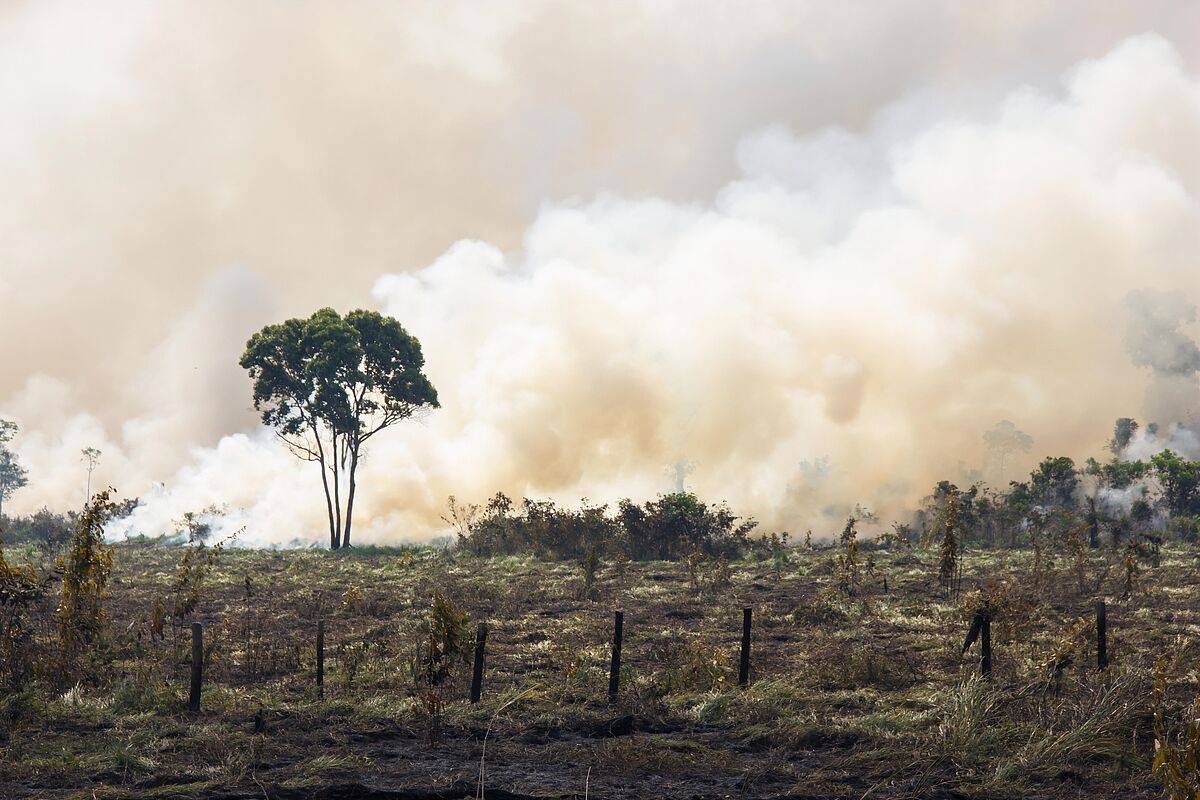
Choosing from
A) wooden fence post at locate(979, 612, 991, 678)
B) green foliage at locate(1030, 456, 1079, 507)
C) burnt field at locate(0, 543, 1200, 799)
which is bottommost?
burnt field at locate(0, 543, 1200, 799)

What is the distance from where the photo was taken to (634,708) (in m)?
13.9

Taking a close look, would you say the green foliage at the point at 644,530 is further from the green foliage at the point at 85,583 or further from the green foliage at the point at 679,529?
the green foliage at the point at 85,583

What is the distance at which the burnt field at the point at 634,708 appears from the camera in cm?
1099

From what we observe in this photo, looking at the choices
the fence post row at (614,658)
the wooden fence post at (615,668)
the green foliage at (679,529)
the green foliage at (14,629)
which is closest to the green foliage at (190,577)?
the green foliage at (14,629)

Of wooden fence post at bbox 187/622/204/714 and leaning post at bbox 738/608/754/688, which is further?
leaning post at bbox 738/608/754/688

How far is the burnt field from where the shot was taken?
36.1 ft

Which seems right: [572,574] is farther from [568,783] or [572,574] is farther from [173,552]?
[173,552]

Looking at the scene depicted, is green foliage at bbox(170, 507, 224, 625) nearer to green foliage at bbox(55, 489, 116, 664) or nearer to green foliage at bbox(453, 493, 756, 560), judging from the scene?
green foliage at bbox(55, 489, 116, 664)

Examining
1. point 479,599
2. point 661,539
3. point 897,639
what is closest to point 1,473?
point 661,539

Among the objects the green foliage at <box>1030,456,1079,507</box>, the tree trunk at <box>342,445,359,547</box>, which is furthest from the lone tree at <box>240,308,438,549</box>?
the green foliage at <box>1030,456,1079,507</box>

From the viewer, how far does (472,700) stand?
14.3 m

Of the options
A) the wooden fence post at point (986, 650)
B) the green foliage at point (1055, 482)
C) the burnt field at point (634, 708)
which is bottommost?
the burnt field at point (634, 708)

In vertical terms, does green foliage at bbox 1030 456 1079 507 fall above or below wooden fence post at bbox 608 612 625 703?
above

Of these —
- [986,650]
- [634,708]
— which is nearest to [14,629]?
[634,708]
